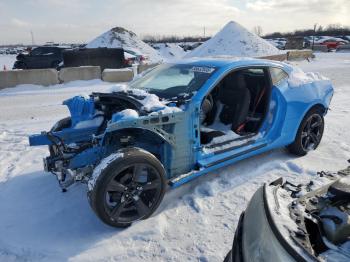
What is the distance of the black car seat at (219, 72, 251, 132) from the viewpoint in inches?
188

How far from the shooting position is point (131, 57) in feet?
59.1

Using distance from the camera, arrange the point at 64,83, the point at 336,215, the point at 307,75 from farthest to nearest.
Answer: the point at 64,83, the point at 307,75, the point at 336,215

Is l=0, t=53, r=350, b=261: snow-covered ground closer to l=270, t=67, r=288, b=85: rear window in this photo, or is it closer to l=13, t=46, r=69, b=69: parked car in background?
l=270, t=67, r=288, b=85: rear window

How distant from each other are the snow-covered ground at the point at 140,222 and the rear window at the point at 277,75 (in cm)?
118

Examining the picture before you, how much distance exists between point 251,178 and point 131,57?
47.9 ft

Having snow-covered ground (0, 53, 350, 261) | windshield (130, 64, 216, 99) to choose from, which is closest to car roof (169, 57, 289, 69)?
windshield (130, 64, 216, 99)

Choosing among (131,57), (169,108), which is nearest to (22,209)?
(169,108)

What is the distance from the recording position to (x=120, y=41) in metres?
34.2

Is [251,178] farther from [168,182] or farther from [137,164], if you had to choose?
[137,164]

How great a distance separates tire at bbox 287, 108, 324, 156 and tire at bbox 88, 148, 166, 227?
101 inches

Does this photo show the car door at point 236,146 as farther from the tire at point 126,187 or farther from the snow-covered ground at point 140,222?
the tire at point 126,187

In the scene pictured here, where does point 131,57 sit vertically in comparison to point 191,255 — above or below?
above

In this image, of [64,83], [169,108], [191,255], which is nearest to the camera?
[191,255]

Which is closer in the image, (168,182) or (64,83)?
(168,182)
